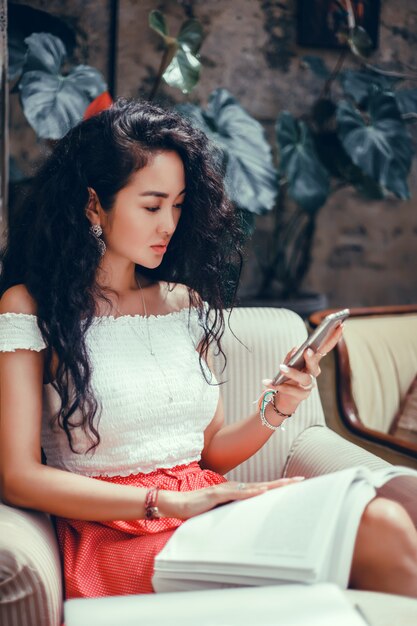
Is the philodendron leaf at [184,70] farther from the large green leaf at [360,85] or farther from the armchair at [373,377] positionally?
the armchair at [373,377]

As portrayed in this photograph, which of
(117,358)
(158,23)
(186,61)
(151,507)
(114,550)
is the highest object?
(158,23)

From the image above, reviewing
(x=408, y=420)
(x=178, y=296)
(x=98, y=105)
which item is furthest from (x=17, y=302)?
(x=408, y=420)

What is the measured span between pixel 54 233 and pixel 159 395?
1.30ft

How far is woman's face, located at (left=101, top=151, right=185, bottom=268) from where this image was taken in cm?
160

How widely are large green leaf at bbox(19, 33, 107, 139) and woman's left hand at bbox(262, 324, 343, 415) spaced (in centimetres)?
141

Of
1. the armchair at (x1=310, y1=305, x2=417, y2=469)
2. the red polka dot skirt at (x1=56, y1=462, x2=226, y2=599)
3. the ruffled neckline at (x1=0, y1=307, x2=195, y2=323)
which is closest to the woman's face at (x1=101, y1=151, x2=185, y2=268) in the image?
the ruffled neckline at (x1=0, y1=307, x2=195, y2=323)

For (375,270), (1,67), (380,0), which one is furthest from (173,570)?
(380,0)

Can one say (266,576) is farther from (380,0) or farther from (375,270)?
(380,0)

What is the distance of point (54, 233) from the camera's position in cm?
163

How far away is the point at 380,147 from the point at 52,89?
1.43m

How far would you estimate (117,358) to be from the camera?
163 cm

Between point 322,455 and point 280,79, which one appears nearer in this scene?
point 322,455

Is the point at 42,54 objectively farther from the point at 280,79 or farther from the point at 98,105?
the point at 280,79

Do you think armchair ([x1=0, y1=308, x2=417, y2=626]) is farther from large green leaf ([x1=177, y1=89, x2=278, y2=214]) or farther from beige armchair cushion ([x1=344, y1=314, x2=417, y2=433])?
large green leaf ([x1=177, y1=89, x2=278, y2=214])
